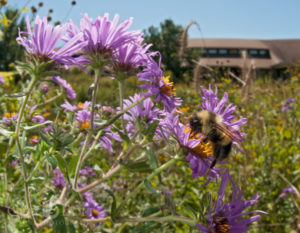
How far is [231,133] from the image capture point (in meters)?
1.26

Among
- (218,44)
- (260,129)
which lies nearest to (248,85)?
(260,129)

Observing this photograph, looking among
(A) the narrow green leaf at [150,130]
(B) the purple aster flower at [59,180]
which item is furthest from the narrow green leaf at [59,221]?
(B) the purple aster flower at [59,180]

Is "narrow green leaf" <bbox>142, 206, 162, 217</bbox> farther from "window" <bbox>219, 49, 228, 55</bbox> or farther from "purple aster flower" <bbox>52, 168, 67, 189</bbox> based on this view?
"window" <bbox>219, 49, 228, 55</bbox>

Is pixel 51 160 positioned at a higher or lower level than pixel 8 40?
lower

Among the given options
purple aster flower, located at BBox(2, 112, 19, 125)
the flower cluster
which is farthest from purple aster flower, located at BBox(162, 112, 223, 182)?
purple aster flower, located at BBox(2, 112, 19, 125)

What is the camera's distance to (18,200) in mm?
1814

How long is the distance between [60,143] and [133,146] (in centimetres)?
27

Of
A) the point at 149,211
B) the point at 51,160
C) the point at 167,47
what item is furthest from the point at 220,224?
the point at 167,47

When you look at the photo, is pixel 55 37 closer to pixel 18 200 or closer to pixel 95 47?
pixel 95 47

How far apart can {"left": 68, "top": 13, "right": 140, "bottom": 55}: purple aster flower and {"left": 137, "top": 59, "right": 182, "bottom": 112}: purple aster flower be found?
5.0 inches

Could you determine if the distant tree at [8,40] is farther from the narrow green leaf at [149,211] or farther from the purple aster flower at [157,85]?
the narrow green leaf at [149,211]

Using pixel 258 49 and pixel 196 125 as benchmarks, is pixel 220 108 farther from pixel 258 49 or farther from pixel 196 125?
pixel 258 49

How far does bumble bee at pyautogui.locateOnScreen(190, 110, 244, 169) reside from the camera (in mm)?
1273

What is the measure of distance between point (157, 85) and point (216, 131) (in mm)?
419
